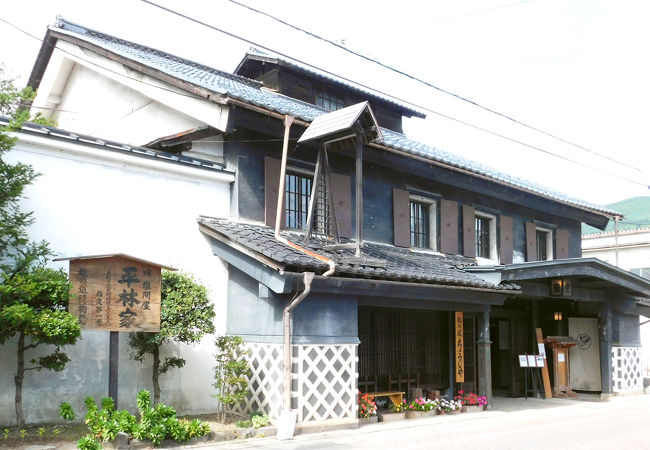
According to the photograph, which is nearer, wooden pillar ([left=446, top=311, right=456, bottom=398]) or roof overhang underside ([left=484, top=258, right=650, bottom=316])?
Result: roof overhang underside ([left=484, top=258, right=650, bottom=316])

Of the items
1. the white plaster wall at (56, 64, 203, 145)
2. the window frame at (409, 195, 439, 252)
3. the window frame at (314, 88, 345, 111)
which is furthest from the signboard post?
the window frame at (314, 88, 345, 111)

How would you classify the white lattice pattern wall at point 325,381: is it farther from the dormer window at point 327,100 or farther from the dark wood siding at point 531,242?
the dark wood siding at point 531,242

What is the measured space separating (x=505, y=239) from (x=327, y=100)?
6909 millimetres

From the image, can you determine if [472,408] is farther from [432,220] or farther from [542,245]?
[542,245]

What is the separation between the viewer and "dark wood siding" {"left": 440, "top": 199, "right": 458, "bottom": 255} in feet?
57.4

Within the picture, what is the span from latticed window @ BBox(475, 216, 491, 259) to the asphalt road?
16.2ft

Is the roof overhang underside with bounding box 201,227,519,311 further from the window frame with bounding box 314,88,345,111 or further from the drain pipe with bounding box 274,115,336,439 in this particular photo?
the window frame with bounding box 314,88,345,111

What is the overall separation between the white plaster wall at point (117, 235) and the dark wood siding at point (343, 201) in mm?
2709

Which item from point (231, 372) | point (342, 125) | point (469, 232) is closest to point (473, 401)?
point (469, 232)

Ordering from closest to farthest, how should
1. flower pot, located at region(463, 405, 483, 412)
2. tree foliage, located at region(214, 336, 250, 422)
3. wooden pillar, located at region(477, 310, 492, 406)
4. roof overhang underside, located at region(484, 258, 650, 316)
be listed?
1. tree foliage, located at region(214, 336, 250, 422)
2. flower pot, located at region(463, 405, 483, 412)
3. roof overhang underside, located at region(484, 258, 650, 316)
4. wooden pillar, located at region(477, 310, 492, 406)

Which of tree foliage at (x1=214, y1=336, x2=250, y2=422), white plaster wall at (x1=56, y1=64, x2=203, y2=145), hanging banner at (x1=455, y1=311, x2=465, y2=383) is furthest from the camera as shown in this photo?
hanging banner at (x1=455, y1=311, x2=465, y2=383)

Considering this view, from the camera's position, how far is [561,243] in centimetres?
2206

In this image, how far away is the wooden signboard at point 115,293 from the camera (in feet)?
30.4

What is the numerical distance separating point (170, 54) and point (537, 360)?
13880 mm
